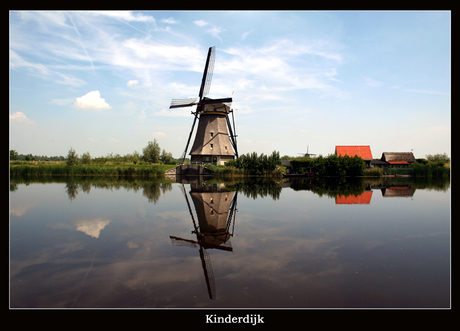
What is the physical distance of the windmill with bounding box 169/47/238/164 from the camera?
106ft

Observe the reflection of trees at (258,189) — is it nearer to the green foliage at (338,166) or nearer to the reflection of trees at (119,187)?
the reflection of trees at (119,187)

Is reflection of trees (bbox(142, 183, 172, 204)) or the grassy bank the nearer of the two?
reflection of trees (bbox(142, 183, 172, 204))

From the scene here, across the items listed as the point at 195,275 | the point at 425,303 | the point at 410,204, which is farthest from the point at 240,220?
the point at 410,204

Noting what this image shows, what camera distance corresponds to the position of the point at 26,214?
9172mm

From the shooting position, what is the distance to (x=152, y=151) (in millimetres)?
44031

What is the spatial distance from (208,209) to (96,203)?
5307mm

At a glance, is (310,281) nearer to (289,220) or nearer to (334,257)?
(334,257)

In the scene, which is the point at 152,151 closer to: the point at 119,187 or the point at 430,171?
the point at 119,187

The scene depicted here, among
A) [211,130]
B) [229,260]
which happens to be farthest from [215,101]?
[229,260]

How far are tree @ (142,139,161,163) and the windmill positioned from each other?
505 inches

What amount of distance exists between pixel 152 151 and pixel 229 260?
1636 inches

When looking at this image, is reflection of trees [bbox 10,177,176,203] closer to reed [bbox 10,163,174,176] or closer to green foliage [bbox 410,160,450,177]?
reed [bbox 10,163,174,176]

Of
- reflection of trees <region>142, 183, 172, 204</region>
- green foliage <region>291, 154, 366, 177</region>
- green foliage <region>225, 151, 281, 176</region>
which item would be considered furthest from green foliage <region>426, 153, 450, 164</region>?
reflection of trees <region>142, 183, 172, 204</region>

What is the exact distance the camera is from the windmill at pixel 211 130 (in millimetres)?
32188
